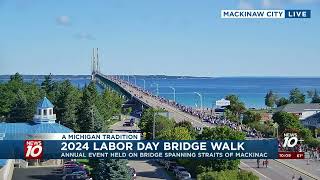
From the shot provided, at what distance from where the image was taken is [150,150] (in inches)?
553

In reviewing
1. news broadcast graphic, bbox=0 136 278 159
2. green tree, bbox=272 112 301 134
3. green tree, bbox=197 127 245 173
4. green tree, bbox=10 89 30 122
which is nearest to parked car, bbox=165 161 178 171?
green tree, bbox=197 127 245 173

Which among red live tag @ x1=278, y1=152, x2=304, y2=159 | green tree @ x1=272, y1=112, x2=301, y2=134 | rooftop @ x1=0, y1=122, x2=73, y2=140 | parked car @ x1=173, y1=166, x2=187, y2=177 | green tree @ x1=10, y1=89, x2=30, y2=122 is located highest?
green tree @ x1=10, y1=89, x2=30, y2=122

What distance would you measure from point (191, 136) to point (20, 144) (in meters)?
10.6

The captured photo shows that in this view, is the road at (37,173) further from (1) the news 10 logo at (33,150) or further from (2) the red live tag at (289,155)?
(2) the red live tag at (289,155)

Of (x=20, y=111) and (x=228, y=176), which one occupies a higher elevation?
(x=20, y=111)

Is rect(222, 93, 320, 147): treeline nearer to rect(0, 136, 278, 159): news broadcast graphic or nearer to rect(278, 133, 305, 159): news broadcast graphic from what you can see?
rect(278, 133, 305, 159): news broadcast graphic

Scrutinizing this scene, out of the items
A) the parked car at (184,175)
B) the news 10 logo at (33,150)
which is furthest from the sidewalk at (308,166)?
the news 10 logo at (33,150)

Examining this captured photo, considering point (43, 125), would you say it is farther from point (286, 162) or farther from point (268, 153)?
point (268, 153)

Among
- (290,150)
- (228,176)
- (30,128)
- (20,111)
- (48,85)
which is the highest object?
(48,85)

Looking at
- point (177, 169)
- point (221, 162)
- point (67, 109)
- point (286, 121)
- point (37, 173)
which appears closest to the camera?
point (221, 162)

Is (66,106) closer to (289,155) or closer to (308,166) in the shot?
(308,166)

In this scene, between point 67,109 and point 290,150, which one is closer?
point 290,150

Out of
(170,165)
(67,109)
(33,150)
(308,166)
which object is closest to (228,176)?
(33,150)

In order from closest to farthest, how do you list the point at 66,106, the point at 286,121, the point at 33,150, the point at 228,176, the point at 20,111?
the point at 33,150
the point at 228,176
the point at 286,121
the point at 66,106
the point at 20,111
